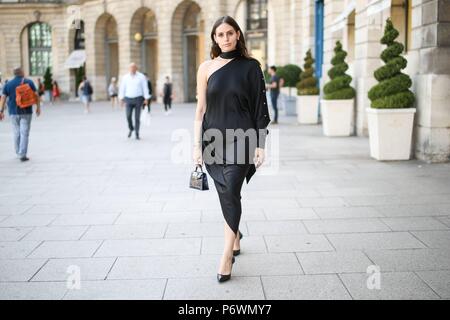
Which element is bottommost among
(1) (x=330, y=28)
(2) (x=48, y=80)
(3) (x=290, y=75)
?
(3) (x=290, y=75)

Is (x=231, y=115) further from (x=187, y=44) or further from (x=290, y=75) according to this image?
(x=187, y=44)

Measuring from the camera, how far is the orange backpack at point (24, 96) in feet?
36.6

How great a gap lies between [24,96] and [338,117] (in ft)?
24.6

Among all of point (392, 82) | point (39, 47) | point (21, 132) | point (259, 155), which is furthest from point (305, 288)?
point (39, 47)

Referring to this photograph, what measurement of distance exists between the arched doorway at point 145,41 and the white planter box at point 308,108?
2248 cm

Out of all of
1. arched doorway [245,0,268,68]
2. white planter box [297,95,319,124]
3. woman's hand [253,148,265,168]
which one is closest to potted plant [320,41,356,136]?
white planter box [297,95,319,124]

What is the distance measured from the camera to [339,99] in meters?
14.1

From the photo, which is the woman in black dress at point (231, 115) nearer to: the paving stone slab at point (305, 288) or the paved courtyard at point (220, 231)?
the paving stone slab at point (305, 288)

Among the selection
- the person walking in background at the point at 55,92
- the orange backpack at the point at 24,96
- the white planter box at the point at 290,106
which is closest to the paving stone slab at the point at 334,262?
the orange backpack at the point at 24,96
